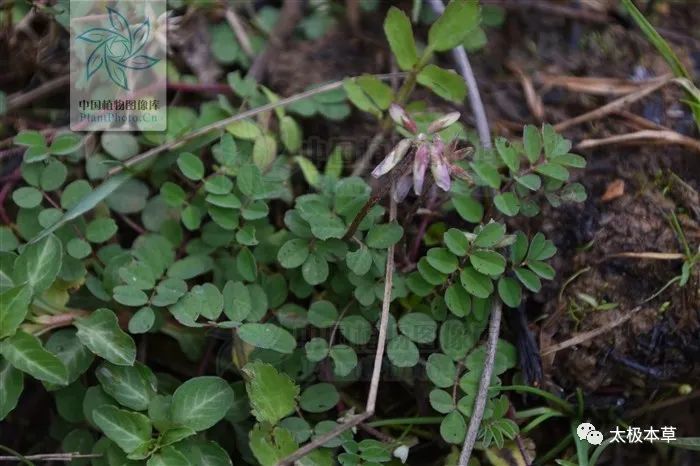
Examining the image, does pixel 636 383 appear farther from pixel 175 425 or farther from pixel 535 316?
pixel 175 425

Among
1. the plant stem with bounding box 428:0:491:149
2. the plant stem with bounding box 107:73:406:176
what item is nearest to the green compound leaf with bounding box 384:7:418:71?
the plant stem with bounding box 107:73:406:176

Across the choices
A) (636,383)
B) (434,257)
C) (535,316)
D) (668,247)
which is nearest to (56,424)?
(434,257)

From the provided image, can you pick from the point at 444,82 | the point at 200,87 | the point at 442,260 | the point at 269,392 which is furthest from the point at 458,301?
the point at 200,87

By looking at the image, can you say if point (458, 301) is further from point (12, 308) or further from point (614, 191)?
point (12, 308)

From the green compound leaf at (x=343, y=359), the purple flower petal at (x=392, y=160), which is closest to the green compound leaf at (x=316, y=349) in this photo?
the green compound leaf at (x=343, y=359)

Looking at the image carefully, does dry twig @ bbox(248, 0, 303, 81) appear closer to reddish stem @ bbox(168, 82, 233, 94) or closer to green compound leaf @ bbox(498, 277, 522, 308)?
reddish stem @ bbox(168, 82, 233, 94)

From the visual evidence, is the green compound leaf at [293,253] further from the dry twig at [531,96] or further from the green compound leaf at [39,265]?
the dry twig at [531,96]
